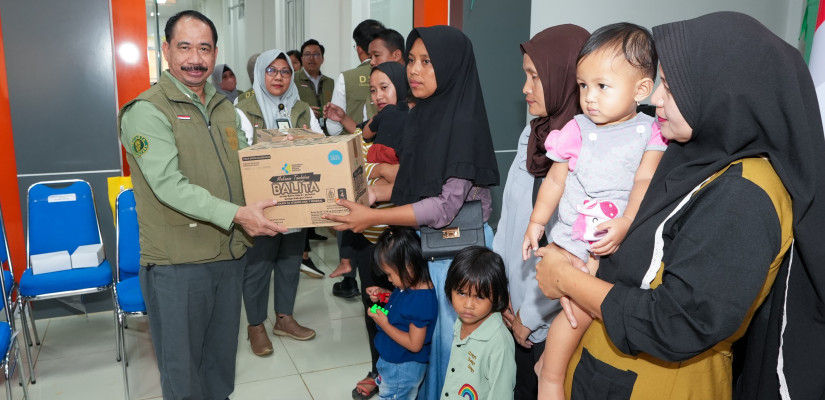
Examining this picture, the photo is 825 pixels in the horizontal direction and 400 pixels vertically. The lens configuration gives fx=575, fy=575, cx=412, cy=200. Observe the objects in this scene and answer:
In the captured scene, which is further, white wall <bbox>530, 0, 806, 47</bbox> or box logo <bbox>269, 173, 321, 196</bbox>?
white wall <bbox>530, 0, 806, 47</bbox>

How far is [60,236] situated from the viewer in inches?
129

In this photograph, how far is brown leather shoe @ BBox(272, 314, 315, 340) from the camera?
3531 mm

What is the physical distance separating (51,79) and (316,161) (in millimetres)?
2419

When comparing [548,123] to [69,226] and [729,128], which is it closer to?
[729,128]

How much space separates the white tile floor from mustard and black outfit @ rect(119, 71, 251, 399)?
71 cm

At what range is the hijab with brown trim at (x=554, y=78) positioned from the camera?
1796mm

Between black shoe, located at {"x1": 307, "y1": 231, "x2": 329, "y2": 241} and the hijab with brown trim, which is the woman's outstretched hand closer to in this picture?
the hijab with brown trim

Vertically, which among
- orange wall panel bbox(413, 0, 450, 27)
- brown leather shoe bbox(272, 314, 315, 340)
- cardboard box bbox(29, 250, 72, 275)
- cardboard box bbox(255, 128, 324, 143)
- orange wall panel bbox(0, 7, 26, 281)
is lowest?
brown leather shoe bbox(272, 314, 315, 340)

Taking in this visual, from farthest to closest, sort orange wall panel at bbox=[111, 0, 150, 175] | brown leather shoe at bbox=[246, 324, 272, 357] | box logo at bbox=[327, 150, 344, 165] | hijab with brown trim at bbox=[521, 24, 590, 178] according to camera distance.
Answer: orange wall panel at bbox=[111, 0, 150, 175]
brown leather shoe at bbox=[246, 324, 272, 357]
box logo at bbox=[327, 150, 344, 165]
hijab with brown trim at bbox=[521, 24, 590, 178]

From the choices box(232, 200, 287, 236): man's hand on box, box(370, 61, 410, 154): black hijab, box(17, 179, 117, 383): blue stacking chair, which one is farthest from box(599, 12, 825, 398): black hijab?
box(17, 179, 117, 383): blue stacking chair

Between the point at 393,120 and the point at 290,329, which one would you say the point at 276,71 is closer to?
the point at 393,120

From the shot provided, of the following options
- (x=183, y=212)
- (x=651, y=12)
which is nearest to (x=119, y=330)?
(x=183, y=212)

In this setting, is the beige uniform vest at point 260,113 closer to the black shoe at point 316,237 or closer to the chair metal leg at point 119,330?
the chair metal leg at point 119,330

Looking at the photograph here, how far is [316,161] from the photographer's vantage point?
6.64 feet
